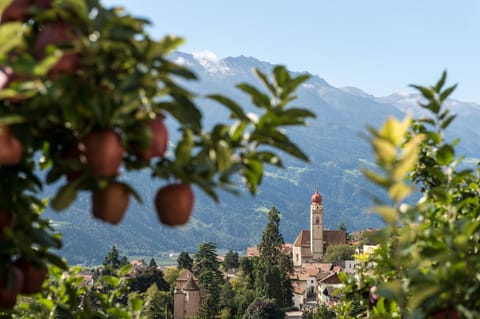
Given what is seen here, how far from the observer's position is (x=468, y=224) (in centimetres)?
217

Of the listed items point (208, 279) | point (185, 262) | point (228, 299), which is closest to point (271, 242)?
point (228, 299)

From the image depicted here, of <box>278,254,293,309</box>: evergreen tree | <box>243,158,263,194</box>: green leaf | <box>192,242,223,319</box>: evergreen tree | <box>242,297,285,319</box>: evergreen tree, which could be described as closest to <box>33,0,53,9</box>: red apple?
<box>243,158,263,194</box>: green leaf

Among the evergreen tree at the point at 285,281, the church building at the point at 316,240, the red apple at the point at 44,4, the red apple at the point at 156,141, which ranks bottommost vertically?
the red apple at the point at 156,141

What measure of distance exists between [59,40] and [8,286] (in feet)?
2.45

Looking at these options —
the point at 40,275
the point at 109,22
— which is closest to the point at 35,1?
the point at 109,22

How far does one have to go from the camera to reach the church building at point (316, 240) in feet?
397

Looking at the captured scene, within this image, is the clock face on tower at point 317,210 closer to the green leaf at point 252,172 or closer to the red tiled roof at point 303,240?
the red tiled roof at point 303,240

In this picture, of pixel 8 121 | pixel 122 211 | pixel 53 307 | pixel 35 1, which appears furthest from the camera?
pixel 53 307

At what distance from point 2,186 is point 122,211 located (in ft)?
1.38

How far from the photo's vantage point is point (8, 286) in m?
1.82

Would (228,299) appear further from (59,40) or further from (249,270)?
(59,40)

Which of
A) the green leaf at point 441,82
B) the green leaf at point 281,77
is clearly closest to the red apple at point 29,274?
the green leaf at point 281,77

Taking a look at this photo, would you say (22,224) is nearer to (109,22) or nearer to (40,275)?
(40,275)

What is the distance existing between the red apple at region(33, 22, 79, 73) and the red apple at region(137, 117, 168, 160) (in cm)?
28
